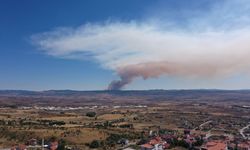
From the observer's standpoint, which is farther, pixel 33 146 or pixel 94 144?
pixel 94 144

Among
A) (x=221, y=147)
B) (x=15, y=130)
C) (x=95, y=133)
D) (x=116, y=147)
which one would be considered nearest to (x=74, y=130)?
(x=95, y=133)

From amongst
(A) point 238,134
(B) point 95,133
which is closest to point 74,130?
(B) point 95,133

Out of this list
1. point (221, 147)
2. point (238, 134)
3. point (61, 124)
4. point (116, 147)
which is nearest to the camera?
point (221, 147)

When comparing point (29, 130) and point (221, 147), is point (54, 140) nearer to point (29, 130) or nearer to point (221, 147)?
point (29, 130)

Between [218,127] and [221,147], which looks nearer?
[221,147]

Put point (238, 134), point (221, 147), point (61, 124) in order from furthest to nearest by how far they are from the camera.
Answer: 1. point (61, 124)
2. point (238, 134)
3. point (221, 147)

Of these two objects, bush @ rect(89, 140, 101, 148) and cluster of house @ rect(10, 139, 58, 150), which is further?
bush @ rect(89, 140, 101, 148)

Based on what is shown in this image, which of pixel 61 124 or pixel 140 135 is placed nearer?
pixel 140 135

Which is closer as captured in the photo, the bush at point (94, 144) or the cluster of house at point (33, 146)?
the cluster of house at point (33, 146)

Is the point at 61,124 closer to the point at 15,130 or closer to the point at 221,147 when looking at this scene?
the point at 15,130
